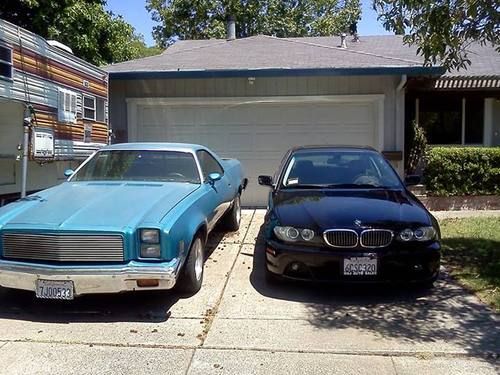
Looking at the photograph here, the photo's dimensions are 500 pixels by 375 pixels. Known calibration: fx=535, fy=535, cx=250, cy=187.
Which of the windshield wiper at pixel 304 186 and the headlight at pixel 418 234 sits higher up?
the windshield wiper at pixel 304 186

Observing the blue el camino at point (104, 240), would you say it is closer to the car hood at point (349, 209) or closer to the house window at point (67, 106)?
the car hood at point (349, 209)

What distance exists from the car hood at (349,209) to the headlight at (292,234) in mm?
53

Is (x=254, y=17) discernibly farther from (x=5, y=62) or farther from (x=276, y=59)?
(x=5, y=62)

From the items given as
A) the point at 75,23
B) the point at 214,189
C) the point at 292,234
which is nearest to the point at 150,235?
the point at 292,234

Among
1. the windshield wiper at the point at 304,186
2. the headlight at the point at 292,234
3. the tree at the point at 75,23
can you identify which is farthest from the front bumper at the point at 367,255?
the tree at the point at 75,23

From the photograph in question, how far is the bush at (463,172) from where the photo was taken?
1118cm

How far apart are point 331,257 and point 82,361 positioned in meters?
2.51

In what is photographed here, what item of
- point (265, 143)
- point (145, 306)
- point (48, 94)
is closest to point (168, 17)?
point (265, 143)

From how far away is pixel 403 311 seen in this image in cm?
520

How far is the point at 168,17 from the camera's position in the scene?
111 ft

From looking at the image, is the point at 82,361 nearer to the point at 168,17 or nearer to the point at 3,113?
the point at 3,113

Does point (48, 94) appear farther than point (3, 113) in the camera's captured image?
Yes

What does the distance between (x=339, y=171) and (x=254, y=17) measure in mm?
27211

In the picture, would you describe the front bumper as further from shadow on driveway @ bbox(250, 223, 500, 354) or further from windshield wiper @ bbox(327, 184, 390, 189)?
windshield wiper @ bbox(327, 184, 390, 189)
